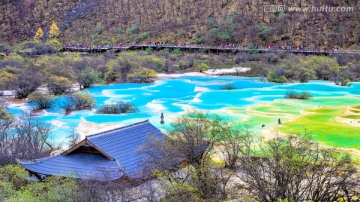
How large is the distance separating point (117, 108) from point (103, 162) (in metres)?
16.8

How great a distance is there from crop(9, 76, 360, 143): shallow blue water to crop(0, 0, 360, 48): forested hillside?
19.0 meters

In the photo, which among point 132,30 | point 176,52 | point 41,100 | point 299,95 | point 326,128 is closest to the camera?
point 326,128

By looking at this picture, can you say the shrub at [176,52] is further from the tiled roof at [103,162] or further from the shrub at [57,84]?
the tiled roof at [103,162]

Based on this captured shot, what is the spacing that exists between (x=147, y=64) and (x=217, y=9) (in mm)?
26751

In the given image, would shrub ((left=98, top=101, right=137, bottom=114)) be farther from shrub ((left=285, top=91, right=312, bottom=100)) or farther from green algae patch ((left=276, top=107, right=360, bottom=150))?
shrub ((left=285, top=91, right=312, bottom=100))

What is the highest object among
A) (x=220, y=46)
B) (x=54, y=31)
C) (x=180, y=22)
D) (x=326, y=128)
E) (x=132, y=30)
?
(x=180, y=22)

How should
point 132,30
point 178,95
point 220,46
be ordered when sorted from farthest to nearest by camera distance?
point 132,30
point 220,46
point 178,95

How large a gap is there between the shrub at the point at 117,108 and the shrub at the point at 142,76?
13056mm

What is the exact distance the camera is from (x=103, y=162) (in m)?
14.9

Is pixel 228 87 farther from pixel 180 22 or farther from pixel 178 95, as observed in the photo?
pixel 180 22

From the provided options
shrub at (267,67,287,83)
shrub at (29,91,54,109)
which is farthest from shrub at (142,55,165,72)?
shrub at (29,91,54,109)

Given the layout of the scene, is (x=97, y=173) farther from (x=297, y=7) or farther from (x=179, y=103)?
(x=297, y=7)

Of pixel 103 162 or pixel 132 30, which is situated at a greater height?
pixel 132 30

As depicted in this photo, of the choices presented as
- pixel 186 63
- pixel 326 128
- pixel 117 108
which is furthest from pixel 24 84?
pixel 326 128
